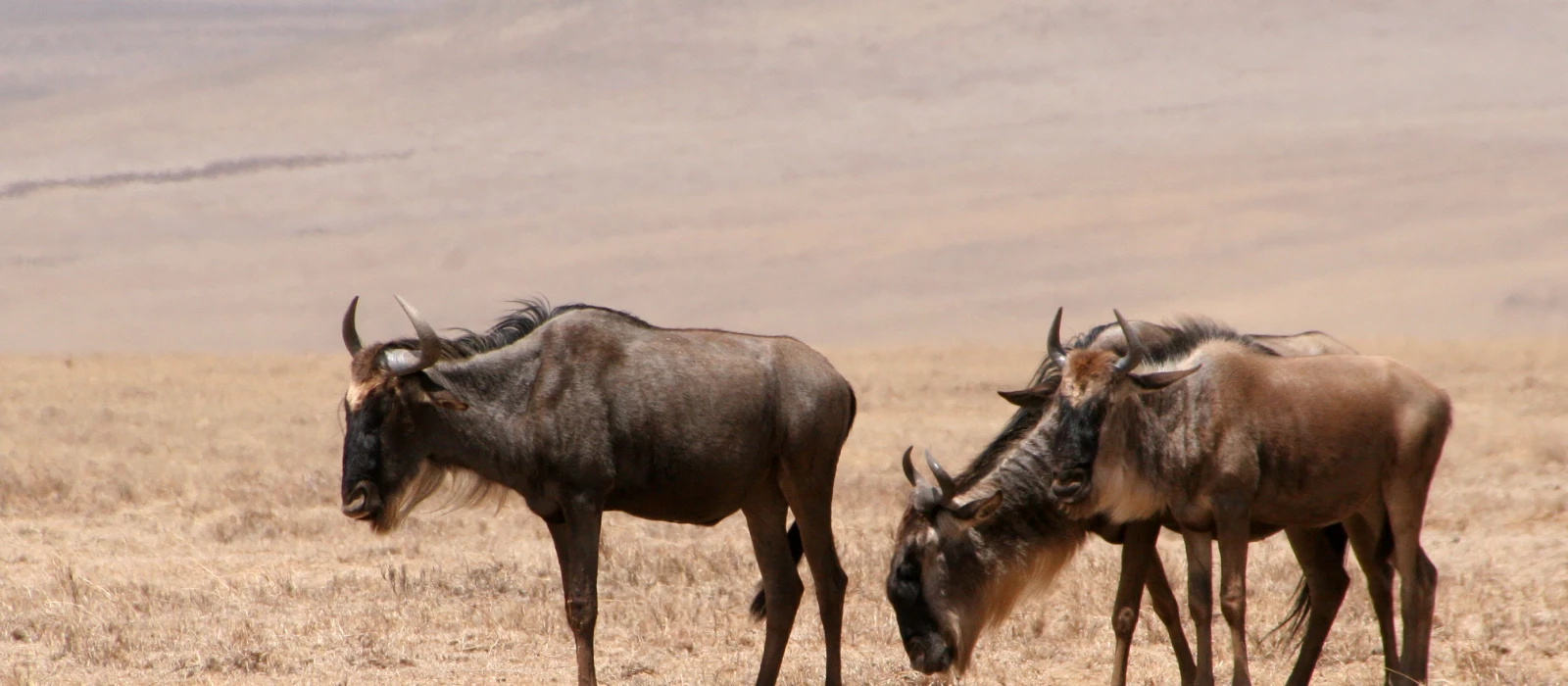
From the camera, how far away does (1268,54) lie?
99.7 m

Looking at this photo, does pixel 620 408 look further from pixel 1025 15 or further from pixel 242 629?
pixel 1025 15

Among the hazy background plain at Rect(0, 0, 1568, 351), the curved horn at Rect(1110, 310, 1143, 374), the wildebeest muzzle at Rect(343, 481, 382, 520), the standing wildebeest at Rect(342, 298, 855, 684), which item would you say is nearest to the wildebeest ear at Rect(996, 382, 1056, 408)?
the curved horn at Rect(1110, 310, 1143, 374)

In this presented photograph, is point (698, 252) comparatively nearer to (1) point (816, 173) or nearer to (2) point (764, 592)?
(1) point (816, 173)

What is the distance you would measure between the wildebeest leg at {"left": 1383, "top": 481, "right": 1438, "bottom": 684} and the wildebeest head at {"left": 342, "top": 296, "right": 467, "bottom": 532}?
4281mm

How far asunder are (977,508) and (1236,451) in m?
1.16

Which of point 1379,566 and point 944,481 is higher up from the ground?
point 944,481

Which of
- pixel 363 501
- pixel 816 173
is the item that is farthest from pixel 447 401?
pixel 816 173

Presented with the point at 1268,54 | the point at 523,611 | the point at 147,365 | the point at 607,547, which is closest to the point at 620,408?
the point at 523,611

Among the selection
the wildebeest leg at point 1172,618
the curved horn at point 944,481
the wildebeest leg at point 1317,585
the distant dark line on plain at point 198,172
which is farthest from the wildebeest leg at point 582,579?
the distant dark line on plain at point 198,172

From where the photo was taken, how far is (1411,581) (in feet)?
26.9

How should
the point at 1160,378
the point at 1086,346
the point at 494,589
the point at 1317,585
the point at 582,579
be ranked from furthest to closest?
the point at 494,589, the point at 1317,585, the point at 1086,346, the point at 582,579, the point at 1160,378

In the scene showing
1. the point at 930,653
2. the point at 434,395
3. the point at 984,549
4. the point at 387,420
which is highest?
the point at 434,395

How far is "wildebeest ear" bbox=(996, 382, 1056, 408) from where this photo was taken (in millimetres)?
8172

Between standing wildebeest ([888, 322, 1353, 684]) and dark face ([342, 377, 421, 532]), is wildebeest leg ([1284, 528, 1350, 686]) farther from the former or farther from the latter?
dark face ([342, 377, 421, 532])
